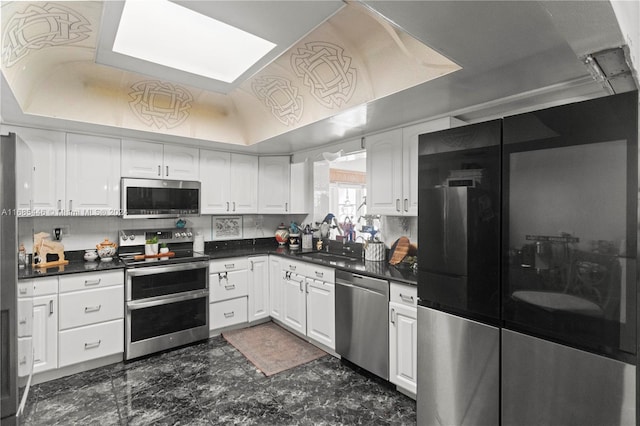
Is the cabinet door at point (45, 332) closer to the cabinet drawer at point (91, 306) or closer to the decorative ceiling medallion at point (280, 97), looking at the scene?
the cabinet drawer at point (91, 306)

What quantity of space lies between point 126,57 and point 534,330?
121 inches

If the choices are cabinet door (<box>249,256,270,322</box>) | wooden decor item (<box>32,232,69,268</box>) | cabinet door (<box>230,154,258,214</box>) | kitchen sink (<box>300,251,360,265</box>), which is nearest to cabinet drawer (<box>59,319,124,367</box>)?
wooden decor item (<box>32,232,69,268</box>)

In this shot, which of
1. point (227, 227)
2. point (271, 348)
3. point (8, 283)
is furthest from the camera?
point (227, 227)

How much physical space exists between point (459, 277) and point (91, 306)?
3.09m

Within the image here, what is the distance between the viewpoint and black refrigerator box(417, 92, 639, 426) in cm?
120

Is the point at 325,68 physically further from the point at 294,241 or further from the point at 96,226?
the point at 96,226

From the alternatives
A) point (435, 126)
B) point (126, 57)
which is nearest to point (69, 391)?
point (126, 57)

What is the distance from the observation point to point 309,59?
2.44 metres

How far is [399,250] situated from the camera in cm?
300

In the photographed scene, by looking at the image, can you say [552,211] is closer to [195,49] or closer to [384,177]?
[384,177]

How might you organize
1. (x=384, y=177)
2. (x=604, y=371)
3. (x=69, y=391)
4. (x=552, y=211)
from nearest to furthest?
(x=604, y=371)
(x=552, y=211)
(x=69, y=391)
(x=384, y=177)

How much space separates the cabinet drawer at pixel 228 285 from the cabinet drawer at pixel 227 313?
67mm

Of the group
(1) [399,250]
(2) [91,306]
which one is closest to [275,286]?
(1) [399,250]

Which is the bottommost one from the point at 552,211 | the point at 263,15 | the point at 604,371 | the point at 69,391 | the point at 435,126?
A: the point at 69,391
